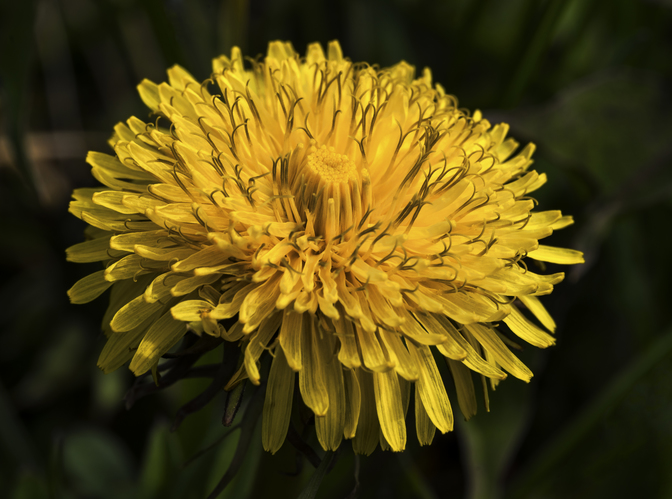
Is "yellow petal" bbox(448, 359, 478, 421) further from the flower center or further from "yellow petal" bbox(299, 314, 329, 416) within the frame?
the flower center

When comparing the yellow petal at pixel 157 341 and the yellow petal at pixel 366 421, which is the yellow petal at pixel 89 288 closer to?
the yellow petal at pixel 157 341

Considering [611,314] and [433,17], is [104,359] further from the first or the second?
[433,17]

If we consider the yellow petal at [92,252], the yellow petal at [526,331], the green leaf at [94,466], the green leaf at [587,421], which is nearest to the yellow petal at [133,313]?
the yellow petal at [92,252]

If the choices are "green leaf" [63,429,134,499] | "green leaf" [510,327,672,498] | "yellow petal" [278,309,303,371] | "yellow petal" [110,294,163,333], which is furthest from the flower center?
"green leaf" [63,429,134,499]

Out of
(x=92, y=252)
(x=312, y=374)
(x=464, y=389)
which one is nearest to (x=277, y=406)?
(x=312, y=374)

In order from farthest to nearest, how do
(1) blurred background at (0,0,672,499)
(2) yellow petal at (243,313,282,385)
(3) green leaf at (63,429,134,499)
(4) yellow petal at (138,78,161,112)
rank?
(3) green leaf at (63,429,134,499) → (1) blurred background at (0,0,672,499) → (4) yellow petal at (138,78,161,112) → (2) yellow petal at (243,313,282,385)

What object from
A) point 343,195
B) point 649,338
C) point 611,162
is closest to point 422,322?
point 343,195
